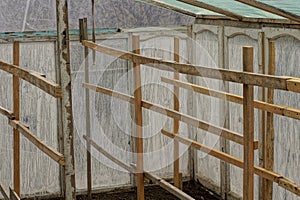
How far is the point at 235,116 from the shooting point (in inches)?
246

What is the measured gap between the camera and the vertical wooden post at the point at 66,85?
3.16m

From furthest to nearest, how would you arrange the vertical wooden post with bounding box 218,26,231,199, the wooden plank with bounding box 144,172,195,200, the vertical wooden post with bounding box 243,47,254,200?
the vertical wooden post with bounding box 218,26,231,199 < the wooden plank with bounding box 144,172,195,200 < the vertical wooden post with bounding box 243,47,254,200

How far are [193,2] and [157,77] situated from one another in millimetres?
2191

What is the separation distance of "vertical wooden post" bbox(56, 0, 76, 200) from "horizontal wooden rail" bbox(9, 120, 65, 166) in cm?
8

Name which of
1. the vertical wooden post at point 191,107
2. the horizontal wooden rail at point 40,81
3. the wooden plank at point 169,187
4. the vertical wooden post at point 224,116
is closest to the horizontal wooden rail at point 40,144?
the horizontal wooden rail at point 40,81

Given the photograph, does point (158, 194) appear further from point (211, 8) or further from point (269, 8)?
point (269, 8)

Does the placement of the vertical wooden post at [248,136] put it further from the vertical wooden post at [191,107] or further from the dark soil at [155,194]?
the vertical wooden post at [191,107]

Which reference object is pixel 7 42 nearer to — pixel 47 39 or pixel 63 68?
pixel 47 39

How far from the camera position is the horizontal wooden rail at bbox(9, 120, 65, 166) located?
135 inches

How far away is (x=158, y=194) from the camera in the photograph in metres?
6.82

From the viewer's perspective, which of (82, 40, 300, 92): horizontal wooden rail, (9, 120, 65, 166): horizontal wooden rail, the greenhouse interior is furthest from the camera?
the greenhouse interior

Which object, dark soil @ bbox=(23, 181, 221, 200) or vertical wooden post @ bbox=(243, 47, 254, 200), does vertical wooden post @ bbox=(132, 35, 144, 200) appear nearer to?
vertical wooden post @ bbox=(243, 47, 254, 200)

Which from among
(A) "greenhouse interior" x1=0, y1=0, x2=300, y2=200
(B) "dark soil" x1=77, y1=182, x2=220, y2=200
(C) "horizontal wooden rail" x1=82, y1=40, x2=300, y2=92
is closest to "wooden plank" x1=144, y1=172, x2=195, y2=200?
(A) "greenhouse interior" x1=0, y1=0, x2=300, y2=200

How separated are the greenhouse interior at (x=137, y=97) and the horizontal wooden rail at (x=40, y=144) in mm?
130
